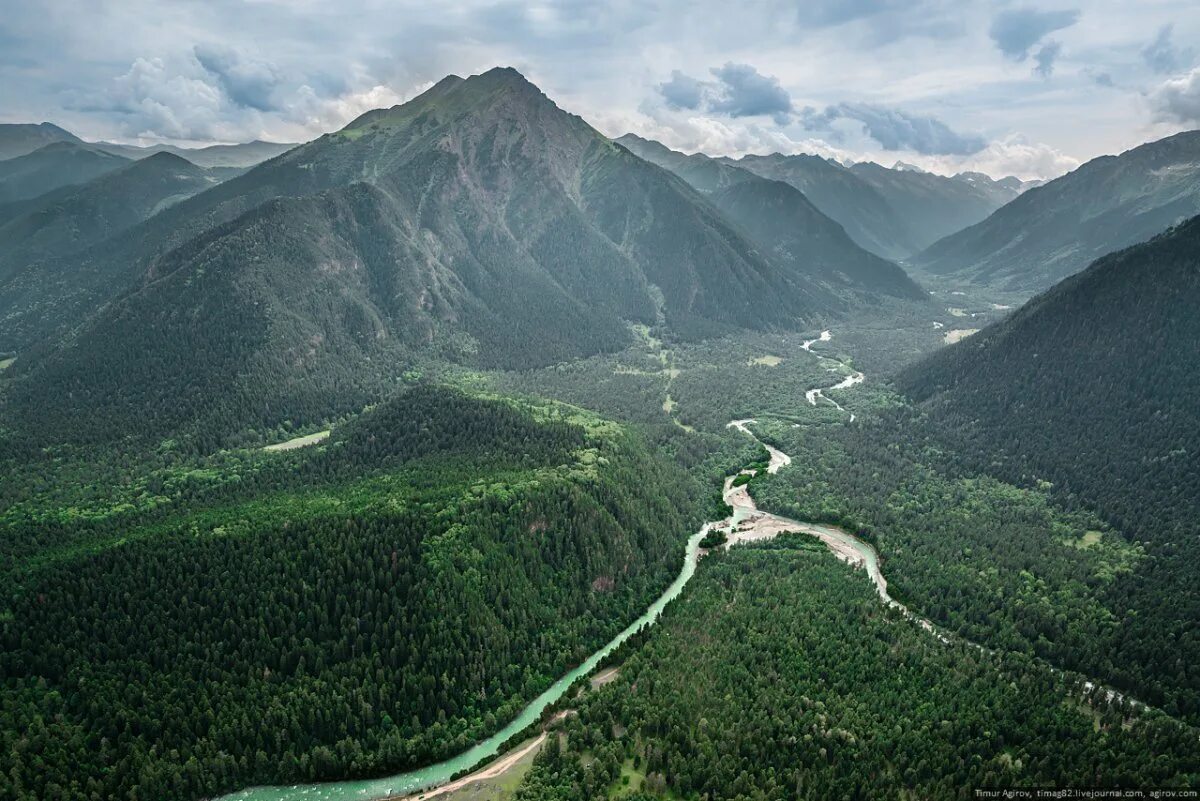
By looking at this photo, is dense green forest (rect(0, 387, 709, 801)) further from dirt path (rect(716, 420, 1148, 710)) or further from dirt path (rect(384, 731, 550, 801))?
dirt path (rect(716, 420, 1148, 710))

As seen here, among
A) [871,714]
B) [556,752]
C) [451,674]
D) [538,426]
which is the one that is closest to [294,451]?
[538,426]

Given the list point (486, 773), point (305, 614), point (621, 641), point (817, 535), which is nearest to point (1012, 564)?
point (817, 535)

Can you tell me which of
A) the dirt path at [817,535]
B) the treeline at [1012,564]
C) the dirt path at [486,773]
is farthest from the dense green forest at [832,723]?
the treeline at [1012,564]

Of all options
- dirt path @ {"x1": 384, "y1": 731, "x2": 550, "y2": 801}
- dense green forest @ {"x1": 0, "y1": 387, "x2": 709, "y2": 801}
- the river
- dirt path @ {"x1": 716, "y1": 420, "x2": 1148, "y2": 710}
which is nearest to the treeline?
dirt path @ {"x1": 716, "y1": 420, "x2": 1148, "y2": 710}

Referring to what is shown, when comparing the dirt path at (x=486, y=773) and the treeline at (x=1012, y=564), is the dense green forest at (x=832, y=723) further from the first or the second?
the treeline at (x=1012, y=564)

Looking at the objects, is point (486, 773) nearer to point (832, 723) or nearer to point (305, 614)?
point (305, 614)

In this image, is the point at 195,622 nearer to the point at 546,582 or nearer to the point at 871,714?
the point at 546,582

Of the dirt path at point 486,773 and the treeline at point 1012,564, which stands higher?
the treeline at point 1012,564
